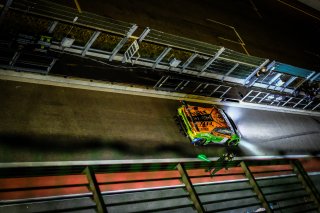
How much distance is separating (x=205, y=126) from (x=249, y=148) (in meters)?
4.39

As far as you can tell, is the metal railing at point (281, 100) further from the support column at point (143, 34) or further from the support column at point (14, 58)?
the support column at point (14, 58)

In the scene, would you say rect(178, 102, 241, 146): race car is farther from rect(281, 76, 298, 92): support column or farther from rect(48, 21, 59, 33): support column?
rect(281, 76, 298, 92): support column

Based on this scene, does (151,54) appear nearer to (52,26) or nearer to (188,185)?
(52,26)

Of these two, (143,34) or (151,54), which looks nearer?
(143,34)

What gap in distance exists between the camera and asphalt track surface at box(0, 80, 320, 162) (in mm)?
11383

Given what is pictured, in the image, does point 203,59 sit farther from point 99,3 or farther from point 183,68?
point 99,3

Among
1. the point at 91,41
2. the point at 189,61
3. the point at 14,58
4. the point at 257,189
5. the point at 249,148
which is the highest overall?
the point at 91,41

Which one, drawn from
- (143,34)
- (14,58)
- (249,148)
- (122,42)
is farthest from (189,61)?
(14,58)

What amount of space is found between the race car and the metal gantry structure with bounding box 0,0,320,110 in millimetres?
2689

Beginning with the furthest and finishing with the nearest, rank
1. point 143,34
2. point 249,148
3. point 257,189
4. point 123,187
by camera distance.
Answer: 1. point 249,148
2. point 143,34
3. point 123,187
4. point 257,189

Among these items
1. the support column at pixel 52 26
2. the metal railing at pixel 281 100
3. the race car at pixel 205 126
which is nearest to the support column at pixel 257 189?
the race car at pixel 205 126

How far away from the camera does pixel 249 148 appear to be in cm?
1781

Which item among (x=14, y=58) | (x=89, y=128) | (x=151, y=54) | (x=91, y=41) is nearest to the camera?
(x=14, y=58)

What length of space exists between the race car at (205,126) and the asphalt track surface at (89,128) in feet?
1.97
